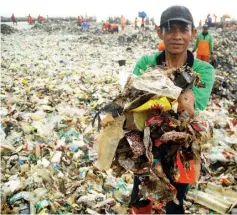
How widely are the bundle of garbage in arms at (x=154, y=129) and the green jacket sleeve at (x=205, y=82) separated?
0.57ft

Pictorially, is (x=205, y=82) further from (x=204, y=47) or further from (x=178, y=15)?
(x=204, y=47)

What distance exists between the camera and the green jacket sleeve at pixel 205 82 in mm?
1771

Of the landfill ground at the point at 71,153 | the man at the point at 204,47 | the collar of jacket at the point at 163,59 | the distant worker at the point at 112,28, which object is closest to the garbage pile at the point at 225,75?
the landfill ground at the point at 71,153

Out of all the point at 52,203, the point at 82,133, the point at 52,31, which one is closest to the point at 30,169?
the point at 52,203

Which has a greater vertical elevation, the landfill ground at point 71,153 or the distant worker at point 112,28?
the distant worker at point 112,28

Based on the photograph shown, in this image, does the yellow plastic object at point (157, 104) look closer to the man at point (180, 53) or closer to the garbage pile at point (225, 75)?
the man at point (180, 53)

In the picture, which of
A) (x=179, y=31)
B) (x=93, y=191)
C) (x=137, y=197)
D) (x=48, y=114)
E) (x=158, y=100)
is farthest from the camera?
(x=48, y=114)

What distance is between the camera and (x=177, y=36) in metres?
1.96

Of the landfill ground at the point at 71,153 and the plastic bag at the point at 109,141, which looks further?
the landfill ground at the point at 71,153

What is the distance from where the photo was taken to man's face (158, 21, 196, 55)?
1961 millimetres

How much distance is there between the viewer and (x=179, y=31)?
1.96 meters

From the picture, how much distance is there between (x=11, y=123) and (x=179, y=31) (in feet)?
12.7

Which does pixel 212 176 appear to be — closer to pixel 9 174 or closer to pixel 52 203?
pixel 52 203

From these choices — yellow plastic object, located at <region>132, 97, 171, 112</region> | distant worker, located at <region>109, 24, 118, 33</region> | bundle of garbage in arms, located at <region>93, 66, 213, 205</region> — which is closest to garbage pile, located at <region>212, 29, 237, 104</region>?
bundle of garbage in arms, located at <region>93, 66, 213, 205</region>
